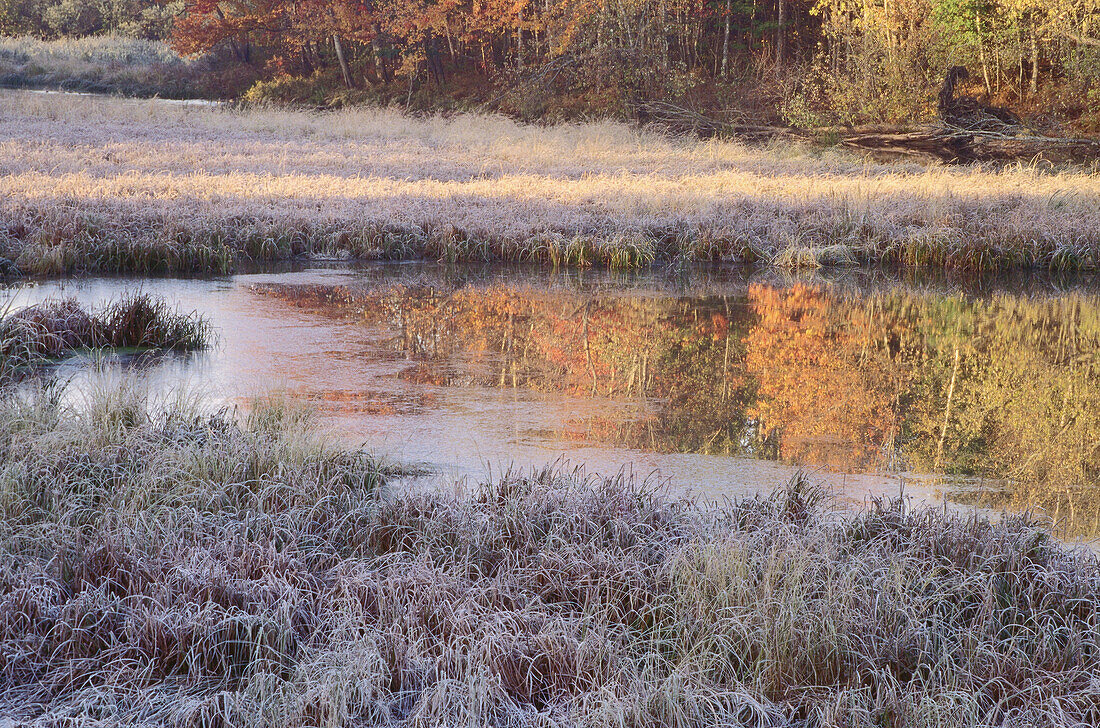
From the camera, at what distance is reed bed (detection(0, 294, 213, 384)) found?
303 inches

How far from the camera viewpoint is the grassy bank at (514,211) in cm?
1248

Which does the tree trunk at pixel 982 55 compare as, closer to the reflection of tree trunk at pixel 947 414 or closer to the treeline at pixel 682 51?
the treeline at pixel 682 51

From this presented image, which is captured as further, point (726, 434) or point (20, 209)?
point (20, 209)

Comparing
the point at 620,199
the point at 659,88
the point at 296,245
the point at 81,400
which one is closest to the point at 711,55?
the point at 659,88

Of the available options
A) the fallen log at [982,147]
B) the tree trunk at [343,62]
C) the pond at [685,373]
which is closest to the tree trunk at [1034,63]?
the fallen log at [982,147]

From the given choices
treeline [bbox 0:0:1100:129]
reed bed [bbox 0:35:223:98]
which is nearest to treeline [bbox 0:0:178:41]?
reed bed [bbox 0:35:223:98]

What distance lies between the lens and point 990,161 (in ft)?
70.8

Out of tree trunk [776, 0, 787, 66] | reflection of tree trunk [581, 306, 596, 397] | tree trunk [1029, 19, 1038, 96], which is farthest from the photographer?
tree trunk [776, 0, 787, 66]

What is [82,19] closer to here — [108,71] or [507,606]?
[108,71]

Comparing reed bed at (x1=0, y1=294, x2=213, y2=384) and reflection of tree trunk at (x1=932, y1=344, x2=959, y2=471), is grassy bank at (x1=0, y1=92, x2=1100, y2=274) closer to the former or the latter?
reed bed at (x1=0, y1=294, x2=213, y2=384)

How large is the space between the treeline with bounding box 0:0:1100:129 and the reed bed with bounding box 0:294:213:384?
20.9 metres

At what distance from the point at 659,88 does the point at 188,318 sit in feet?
83.0

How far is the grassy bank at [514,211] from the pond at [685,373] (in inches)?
36.2

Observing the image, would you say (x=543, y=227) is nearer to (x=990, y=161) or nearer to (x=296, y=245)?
(x=296, y=245)
